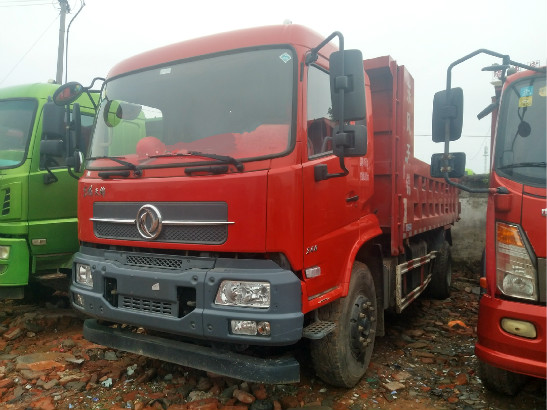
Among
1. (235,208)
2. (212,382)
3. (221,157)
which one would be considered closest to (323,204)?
(235,208)

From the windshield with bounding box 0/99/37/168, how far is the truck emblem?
2337mm

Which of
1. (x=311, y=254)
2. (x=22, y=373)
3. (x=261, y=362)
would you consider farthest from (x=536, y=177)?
(x=22, y=373)

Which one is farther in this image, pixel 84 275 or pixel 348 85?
pixel 84 275

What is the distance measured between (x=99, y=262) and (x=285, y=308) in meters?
1.47

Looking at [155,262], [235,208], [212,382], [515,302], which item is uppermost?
[235,208]

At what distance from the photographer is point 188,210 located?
282 cm

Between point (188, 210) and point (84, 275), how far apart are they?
116cm

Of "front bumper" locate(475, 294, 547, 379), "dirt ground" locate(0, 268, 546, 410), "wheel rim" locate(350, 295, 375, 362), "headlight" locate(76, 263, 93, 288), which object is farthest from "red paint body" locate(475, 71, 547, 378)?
"headlight" locate(76, 263, 93, 288)

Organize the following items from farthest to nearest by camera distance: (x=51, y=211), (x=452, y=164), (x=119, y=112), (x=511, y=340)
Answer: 1. (x=51, y=211)
2. (x=119, y=112)
3. (x=452, y=164)
4. (x=511, y=340)

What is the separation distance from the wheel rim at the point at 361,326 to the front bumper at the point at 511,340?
2.80 feet

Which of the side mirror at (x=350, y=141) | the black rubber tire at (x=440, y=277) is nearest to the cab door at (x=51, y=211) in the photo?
the side mirror at (x=350, y=141)

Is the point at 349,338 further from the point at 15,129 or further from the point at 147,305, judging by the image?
the point at 15,129

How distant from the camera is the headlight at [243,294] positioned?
2.57 metres

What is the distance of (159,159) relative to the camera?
303 cm
